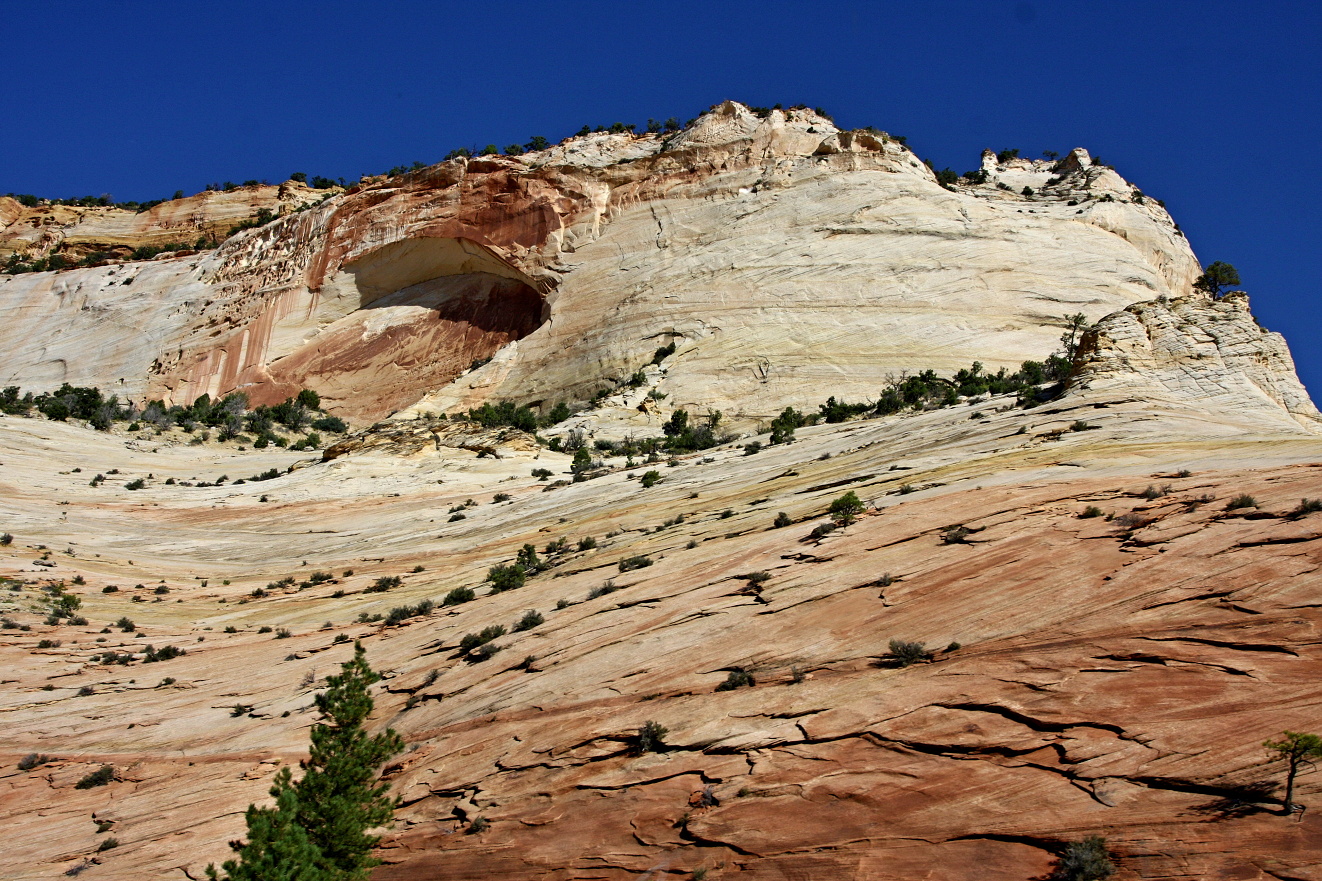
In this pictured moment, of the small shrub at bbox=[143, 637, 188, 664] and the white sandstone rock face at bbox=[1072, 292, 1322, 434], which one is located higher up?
the white sandstone rock face at bbox=[1072, 292, 1322, 434]

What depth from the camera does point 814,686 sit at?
12.7 metres

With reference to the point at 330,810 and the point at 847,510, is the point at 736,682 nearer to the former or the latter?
the point at 330,810

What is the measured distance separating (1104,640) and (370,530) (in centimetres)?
2388

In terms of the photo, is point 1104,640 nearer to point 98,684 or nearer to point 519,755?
point 519,755

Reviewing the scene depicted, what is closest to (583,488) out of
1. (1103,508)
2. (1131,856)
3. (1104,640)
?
(1103,508)

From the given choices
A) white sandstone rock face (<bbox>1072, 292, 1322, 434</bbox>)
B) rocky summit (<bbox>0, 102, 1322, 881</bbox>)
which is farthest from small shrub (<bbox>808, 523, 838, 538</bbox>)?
white sandstone rock face (<bbox>1072, 292, 1322, 434</bbox>)

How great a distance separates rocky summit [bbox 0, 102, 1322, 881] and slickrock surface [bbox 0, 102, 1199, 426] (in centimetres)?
34

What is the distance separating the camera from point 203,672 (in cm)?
2038

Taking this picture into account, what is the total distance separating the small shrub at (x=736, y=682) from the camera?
13.2 m

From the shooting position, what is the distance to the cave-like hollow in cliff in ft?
198

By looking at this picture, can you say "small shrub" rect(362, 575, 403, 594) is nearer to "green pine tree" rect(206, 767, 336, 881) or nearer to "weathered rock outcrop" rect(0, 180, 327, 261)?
"green pine tree" rect(206, 767, 336, 881)

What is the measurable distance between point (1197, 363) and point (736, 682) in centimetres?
1634

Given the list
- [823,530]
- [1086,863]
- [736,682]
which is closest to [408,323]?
[823,530]

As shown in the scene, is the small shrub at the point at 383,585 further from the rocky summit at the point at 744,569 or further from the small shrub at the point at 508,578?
the small shrub at the point at 508,578
